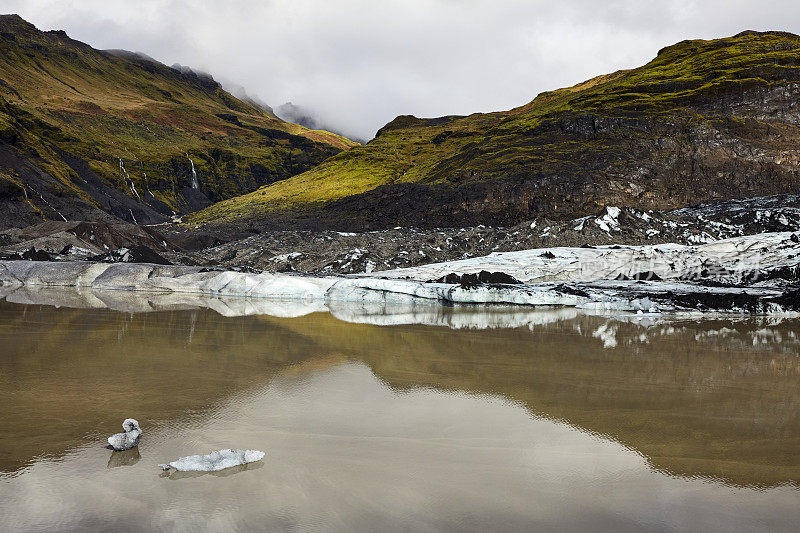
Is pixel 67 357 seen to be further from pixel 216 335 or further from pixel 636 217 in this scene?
pixel 636 217

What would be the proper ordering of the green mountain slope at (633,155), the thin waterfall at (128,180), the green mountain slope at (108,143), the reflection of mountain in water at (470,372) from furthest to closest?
the thin waterfall at (128,180) → the green mountain slope at (108,143) → the green mountain slope at (633,155) → the reflection of mountain in water at (470,372)

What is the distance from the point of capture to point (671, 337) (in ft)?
31.8

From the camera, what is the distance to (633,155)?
36.1 meters

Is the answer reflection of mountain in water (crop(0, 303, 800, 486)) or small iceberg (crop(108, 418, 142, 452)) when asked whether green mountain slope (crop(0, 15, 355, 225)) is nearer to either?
reflection of mountain in water (crop(0, 303, 800, 486))

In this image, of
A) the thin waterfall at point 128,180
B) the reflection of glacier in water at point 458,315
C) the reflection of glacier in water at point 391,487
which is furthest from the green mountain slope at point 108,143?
the reflection of glacier in water at point 391,487

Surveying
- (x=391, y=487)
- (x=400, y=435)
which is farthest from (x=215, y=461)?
(x=400, y=435)

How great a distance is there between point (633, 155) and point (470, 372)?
34.7 metres

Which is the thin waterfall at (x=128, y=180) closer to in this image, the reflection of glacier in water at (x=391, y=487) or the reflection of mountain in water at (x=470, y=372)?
the reflection of mountain in water at (x=470, y=372)

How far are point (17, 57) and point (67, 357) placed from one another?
405 feet

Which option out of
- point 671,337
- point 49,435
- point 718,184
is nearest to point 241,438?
point 49,435

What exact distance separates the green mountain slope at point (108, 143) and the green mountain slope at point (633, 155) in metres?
16.2

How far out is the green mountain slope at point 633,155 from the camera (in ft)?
111

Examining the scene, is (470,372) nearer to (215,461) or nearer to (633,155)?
(215,461)

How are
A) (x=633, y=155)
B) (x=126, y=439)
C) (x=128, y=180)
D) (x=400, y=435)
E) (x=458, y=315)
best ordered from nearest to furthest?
(x=126, y=439)
(x=400, y=435)
(x=458, y=315)
(x=633, y=155)
(x=128, y=180)
